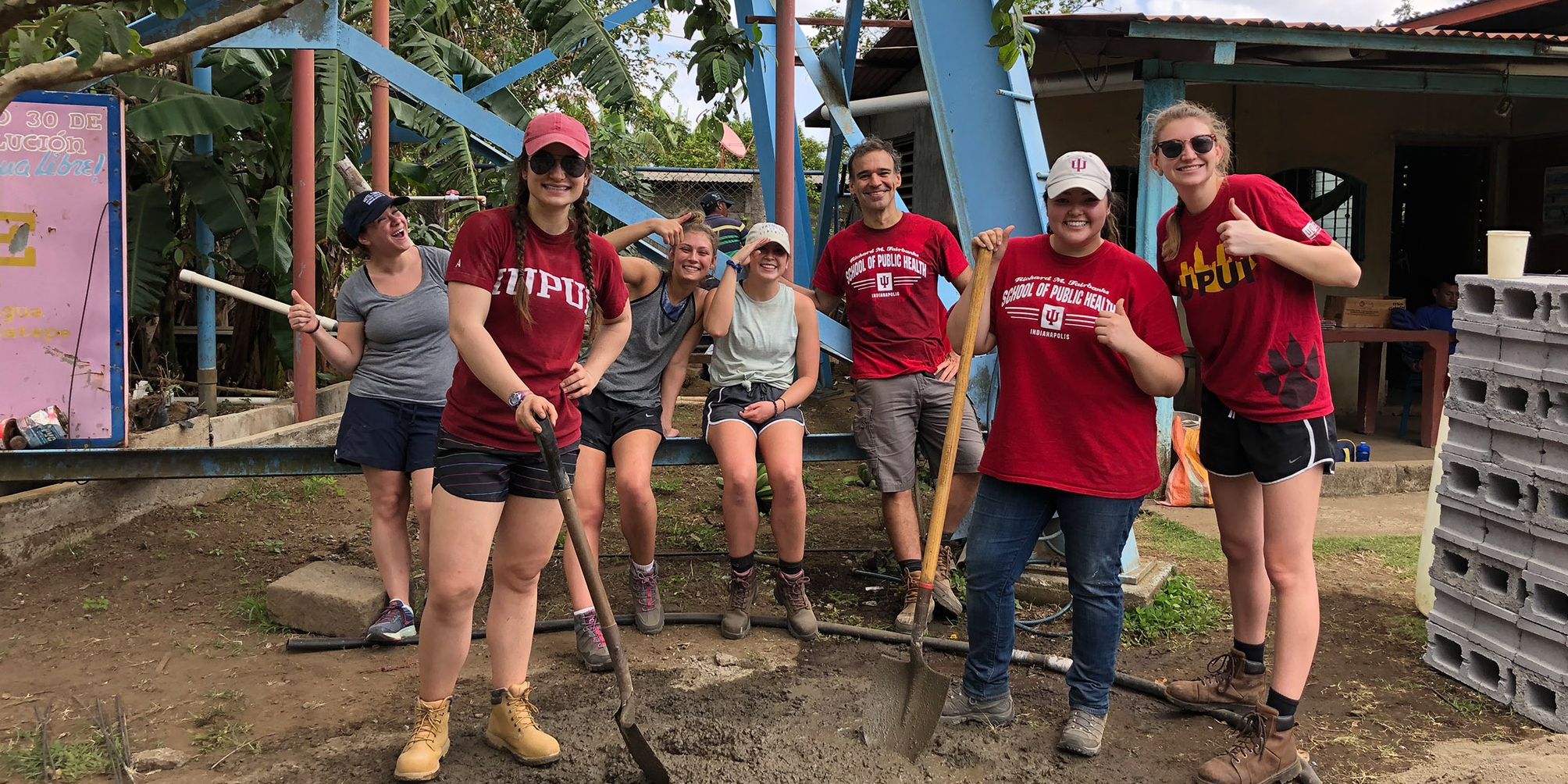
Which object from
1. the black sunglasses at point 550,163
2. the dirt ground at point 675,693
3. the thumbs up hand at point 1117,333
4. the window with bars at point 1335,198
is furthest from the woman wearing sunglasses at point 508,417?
the window with bars at point 1335,198

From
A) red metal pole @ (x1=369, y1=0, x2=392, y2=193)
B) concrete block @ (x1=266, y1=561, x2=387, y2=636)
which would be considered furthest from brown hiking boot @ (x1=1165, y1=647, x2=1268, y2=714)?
red metal pole @ (x1=369, y1=0, x2=392, y2=193)

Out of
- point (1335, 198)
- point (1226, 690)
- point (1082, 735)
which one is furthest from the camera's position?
point (1335, 198)

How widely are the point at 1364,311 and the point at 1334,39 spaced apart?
2692mm

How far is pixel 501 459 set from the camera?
3334mm

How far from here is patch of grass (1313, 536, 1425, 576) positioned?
6.04 m

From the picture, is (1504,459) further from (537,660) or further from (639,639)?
(537,660)

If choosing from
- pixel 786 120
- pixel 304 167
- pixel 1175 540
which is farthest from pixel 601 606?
pixel 304 167

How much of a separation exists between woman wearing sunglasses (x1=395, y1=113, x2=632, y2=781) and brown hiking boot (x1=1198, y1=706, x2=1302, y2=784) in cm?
200

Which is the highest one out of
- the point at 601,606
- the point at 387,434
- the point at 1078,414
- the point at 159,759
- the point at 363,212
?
the point at 363,212

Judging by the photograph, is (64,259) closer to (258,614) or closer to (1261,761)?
(258,614)

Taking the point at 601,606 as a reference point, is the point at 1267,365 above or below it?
above

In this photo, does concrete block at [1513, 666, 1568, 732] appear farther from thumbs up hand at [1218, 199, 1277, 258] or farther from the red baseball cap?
the red baseball cap

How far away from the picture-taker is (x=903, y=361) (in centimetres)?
484

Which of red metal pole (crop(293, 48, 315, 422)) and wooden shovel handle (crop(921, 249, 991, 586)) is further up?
red metal pole (crop(293, 48, 315, 422))
